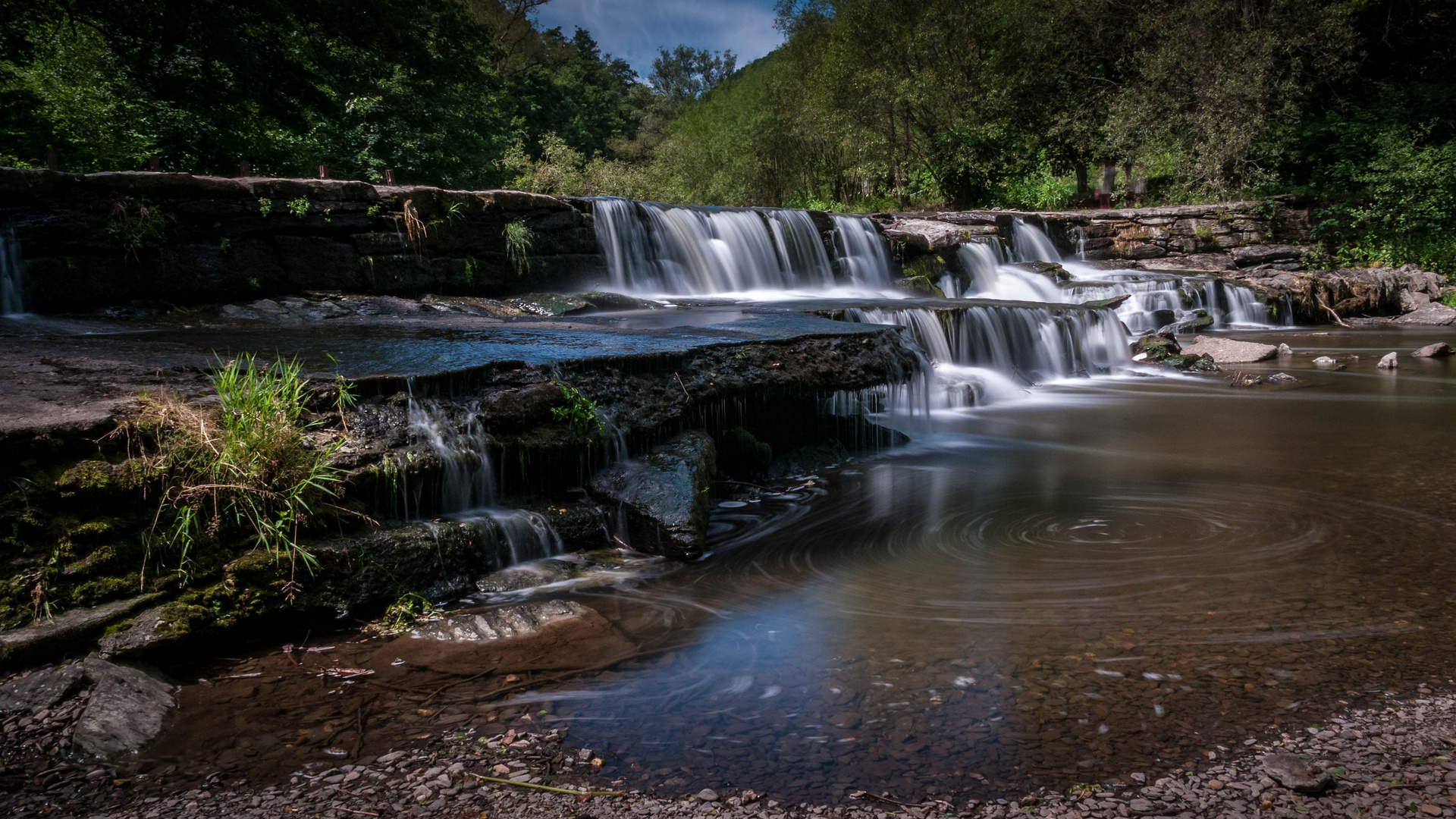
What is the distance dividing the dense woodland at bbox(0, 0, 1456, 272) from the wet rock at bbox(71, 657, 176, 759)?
12.3 metres

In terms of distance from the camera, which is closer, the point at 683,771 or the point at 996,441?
the point at 683,771

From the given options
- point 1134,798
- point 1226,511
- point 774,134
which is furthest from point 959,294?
point 774,134

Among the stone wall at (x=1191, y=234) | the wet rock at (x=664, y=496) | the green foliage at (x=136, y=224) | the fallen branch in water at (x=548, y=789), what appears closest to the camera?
the fallen branch in water at (x=548, y=789)

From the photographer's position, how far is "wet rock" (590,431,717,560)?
448 centimetres

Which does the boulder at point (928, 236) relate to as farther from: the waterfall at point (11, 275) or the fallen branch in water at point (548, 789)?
the fallen branch in water at point (548, 789)

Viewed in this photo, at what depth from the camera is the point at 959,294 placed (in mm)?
15820

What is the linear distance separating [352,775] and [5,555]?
6.27ft

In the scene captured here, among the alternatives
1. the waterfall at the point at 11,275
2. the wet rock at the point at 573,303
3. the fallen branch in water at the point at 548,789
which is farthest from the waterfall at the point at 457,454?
the waterfall at the point at 11,275

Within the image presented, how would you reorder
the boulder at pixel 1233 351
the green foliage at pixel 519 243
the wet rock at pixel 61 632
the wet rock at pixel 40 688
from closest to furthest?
the wet rock at pixel 40 688 < the wet rock at pixel 61 632 < the green foliage at pixel 519 243 < the boulder at pixel 1233 351

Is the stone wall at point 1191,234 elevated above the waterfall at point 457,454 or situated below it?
above

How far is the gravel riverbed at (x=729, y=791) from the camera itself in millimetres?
2010

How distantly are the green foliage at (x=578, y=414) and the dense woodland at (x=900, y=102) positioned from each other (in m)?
11.4

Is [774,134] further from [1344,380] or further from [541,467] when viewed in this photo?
[541,467]

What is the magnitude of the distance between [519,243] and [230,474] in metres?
8.01
